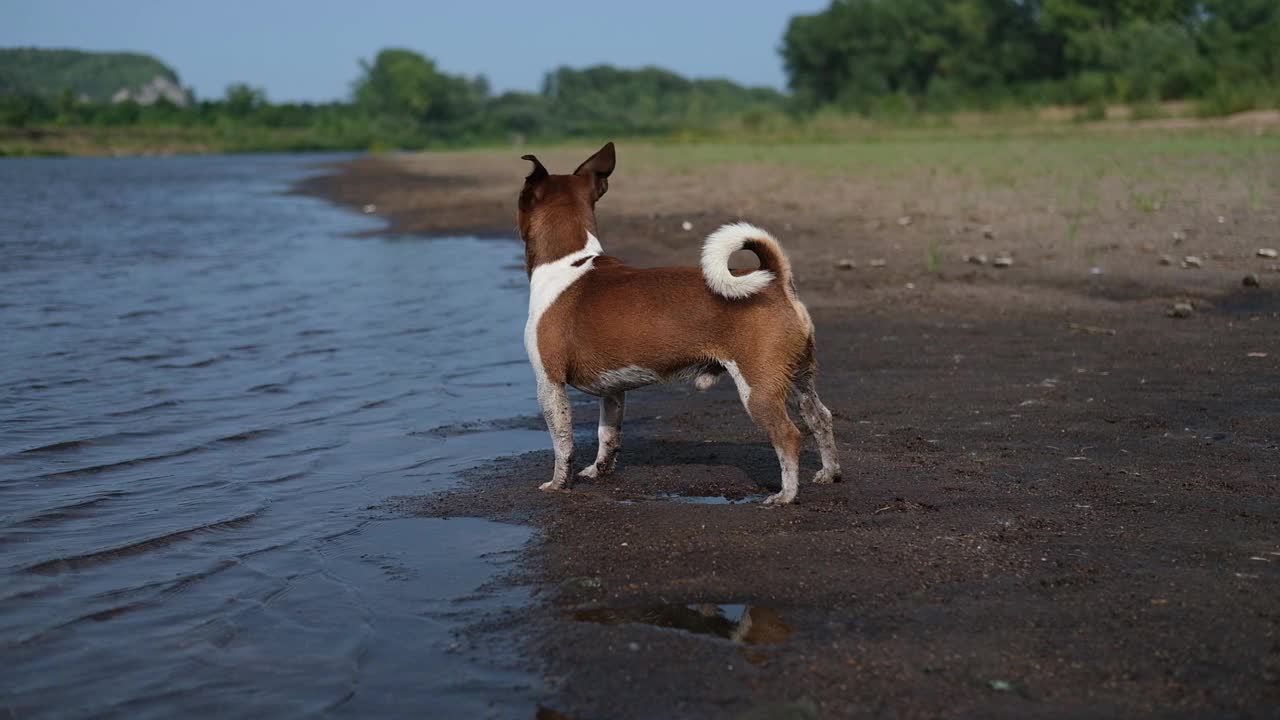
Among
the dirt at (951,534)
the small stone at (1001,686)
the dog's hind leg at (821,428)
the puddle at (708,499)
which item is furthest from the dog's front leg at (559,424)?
the small stone at (1001,686)

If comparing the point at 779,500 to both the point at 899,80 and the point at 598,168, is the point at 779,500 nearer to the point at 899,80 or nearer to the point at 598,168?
the point at 598,168

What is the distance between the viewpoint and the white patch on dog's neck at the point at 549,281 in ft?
21.0

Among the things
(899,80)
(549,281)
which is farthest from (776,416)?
(899,80)

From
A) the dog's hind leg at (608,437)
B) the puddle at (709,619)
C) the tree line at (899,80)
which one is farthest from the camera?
the tree line at (899,80)

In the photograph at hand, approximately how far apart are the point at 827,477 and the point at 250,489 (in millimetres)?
3088

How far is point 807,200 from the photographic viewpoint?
2205cm

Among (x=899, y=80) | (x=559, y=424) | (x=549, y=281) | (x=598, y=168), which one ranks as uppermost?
(x=899, y=80)

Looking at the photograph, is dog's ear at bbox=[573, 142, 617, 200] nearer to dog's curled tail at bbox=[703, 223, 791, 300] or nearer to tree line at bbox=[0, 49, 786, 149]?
dog's curled tail at bbox=[703, 223, 791, 300]

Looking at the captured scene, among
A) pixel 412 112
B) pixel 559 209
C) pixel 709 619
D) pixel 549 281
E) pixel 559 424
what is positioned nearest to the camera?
pixel 709 619

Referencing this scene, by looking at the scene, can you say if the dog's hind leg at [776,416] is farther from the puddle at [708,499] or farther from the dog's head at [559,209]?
the dog's head at [559,209]

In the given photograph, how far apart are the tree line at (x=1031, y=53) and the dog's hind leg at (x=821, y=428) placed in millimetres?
35605

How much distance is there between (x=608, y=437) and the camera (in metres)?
6.77

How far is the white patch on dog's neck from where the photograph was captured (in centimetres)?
639

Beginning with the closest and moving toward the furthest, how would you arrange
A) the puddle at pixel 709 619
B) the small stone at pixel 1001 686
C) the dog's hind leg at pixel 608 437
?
the small stone at pixel 1001 686
the puddle at pixel 709 619
the dog's hind leg at pixel 608 437
